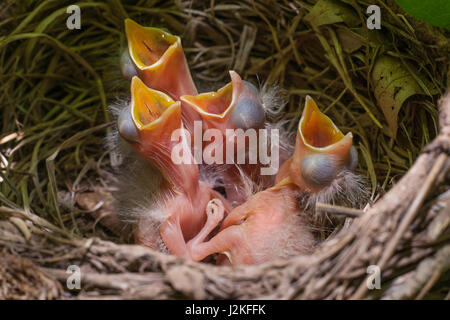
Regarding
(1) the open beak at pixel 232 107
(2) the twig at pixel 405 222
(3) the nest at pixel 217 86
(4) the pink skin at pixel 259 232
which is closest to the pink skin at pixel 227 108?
(1) the open beak at pixel 232 107

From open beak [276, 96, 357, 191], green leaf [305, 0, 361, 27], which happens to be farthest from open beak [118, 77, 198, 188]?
green leaf [305, 0, 361, 27]

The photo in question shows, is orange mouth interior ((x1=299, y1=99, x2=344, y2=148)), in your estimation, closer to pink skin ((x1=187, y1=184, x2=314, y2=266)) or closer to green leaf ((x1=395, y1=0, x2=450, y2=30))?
pink skin ((x1=187, y1=184, x2=314, y2=266))

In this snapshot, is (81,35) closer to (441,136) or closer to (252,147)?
(252,147)

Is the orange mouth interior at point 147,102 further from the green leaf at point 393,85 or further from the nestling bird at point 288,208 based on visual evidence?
the green leaf at point 393,85

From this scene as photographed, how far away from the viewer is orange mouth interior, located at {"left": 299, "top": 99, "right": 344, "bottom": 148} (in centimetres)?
120

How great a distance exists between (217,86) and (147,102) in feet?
1.25

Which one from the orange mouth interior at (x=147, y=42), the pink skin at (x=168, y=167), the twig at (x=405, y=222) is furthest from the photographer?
the orange mouth interior at (x=147, y=42)

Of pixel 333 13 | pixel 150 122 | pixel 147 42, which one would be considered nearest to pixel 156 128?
pixel 150 122

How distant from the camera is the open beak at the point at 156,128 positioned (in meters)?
1.21

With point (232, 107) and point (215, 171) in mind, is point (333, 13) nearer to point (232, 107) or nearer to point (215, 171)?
point (232, 107)

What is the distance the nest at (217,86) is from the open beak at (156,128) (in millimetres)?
271

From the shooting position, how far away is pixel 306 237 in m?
1.22

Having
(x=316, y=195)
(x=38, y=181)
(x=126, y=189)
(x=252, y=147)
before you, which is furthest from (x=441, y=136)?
(x=38, y=181)

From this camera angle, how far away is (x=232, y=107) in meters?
1.24
